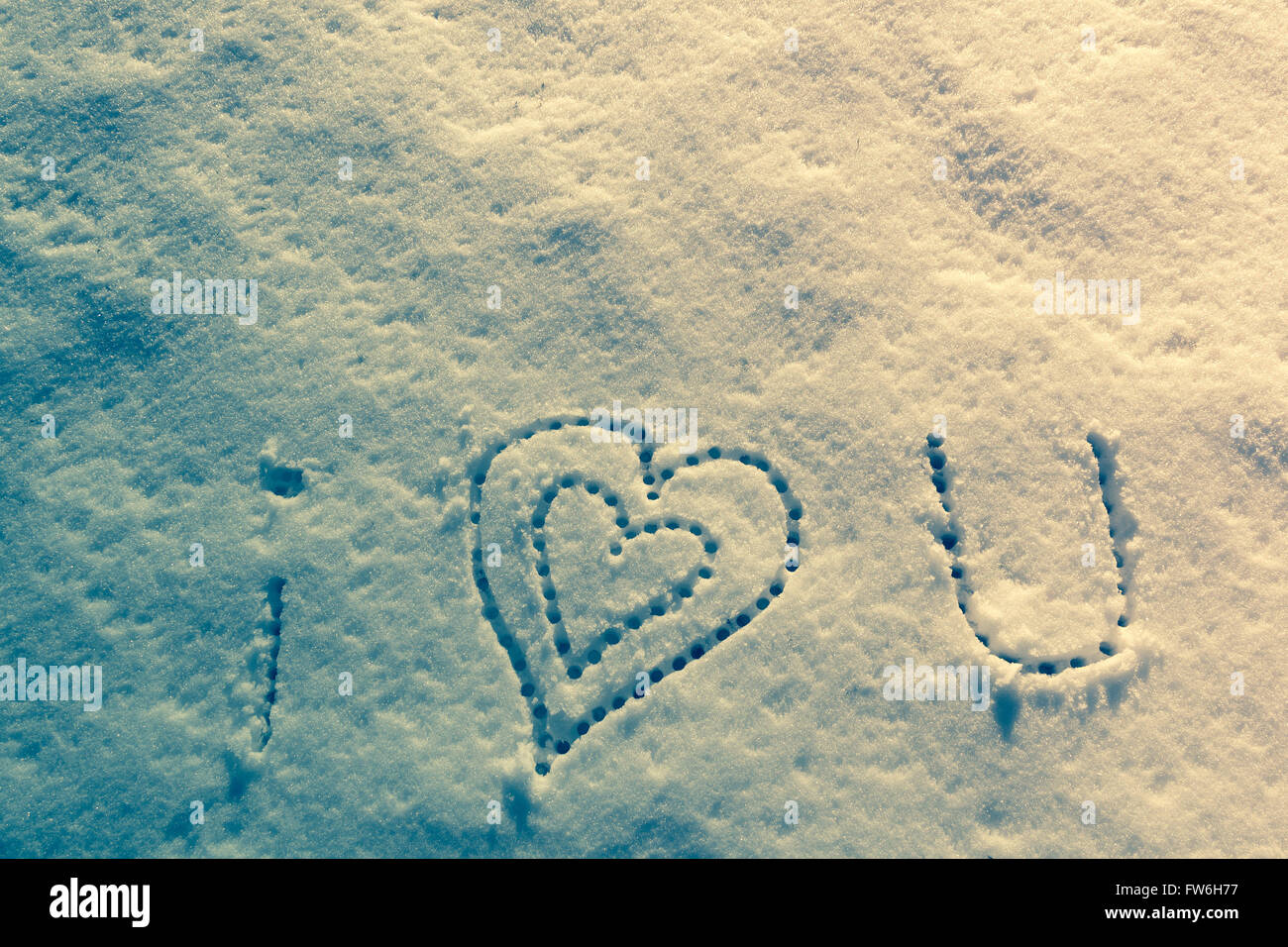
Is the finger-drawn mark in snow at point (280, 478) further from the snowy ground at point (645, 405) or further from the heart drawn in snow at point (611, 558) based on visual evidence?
the heart drawn in snow at point (611, 558)

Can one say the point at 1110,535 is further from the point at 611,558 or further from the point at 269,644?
the point at 269,644

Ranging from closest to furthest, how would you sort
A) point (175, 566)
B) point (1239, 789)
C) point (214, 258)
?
point (1239, 789)
point (175, 566)
point (214, 258)


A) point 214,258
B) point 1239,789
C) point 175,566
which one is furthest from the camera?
point 214,258

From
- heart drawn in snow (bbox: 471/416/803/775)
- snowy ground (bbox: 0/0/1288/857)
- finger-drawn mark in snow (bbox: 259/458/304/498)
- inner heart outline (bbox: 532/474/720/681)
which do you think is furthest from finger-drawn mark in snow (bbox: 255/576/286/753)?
inner heart outline (bbox: 532/474/720/681)

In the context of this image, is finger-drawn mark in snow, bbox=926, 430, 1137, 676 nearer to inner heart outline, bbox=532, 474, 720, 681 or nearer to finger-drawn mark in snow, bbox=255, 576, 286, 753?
inner heart outline, bbox=532, 474, 720, 681

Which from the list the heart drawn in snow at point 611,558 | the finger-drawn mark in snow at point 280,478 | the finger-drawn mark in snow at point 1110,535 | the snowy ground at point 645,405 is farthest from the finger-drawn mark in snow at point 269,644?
the finger-drawn mark in snow at point 1110,535

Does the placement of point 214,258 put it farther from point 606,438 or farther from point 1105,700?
point 1105,700

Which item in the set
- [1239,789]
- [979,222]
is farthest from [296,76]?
[1239,789]
